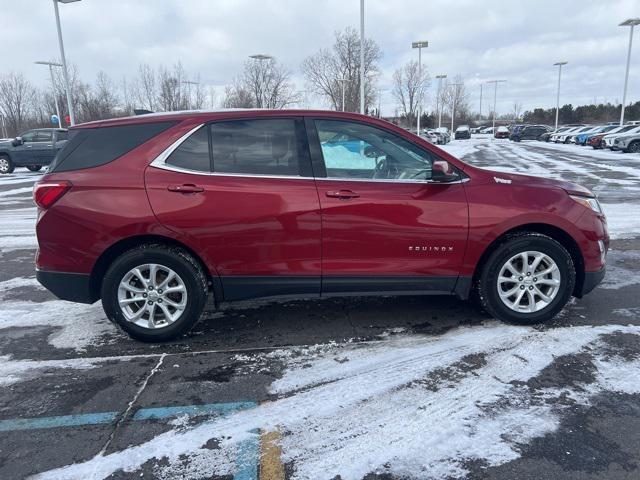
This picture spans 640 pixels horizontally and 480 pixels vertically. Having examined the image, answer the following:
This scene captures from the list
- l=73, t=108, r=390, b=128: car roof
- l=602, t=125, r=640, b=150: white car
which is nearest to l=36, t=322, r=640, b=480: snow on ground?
l=73, t=108, r=390, b=128: car roof

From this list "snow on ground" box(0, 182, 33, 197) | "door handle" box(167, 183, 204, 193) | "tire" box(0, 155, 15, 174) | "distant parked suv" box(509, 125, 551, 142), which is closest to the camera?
"door handle" box(167, 183, 204, 193)

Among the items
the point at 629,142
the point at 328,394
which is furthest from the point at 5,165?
the point at 629,142

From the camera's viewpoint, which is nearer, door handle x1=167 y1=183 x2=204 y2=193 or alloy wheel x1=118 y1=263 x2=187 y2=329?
door handle x1=167 y1=183 x2=204 y2=193

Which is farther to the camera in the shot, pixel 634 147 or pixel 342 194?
pixel 634 147

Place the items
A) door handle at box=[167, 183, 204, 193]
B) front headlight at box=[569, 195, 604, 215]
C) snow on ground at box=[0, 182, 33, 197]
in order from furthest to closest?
snow on ground at box=[0, 182, 33, 197] < front headlight at box=[569, 195, 604, 215] < door handle at box=[167, 183, 204, 193]

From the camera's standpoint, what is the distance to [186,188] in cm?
366

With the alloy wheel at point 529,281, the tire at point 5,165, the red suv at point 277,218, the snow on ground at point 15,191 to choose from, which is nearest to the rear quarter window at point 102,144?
the red suv at point 277,218

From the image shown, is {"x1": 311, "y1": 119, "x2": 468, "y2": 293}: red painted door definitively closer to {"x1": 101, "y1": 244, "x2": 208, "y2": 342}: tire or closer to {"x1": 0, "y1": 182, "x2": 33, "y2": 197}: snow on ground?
{"x1": 101, "y1": 244, "x2": 208, "y2": 342}: tire

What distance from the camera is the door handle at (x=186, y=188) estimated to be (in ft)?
12.0

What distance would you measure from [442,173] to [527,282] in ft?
3.99

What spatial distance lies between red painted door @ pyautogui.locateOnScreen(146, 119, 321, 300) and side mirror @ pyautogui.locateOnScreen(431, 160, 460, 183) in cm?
96

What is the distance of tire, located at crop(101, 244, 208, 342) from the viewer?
3719 millimetres

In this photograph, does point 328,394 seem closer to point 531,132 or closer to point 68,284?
point 68,284

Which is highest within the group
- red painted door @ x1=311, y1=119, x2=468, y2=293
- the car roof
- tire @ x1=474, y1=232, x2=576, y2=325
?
the car roof
